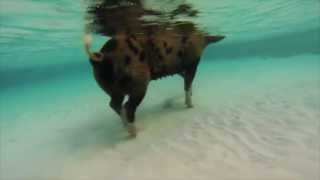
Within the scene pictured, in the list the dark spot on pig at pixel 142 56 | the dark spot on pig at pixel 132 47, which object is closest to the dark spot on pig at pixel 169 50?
the dark spot on pig at pixel 142 56

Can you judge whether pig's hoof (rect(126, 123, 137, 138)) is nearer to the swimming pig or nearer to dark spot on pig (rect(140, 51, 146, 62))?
the swimming pig

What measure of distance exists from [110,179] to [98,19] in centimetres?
414

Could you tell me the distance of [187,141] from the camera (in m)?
6.96

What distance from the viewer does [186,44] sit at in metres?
8.11

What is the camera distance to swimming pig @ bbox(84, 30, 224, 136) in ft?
22.0

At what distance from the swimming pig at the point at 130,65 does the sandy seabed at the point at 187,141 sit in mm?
777

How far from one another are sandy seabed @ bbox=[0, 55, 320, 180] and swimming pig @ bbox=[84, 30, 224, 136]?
777 mm

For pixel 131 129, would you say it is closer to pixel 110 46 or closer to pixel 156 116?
pixel 156 116

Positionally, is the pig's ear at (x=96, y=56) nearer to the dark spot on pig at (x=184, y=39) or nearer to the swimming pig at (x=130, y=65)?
the swimming pig at (x=130, y=65)

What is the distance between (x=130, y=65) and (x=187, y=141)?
158cm

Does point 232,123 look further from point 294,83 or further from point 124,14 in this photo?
point 294,83

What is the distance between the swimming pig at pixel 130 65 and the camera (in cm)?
672

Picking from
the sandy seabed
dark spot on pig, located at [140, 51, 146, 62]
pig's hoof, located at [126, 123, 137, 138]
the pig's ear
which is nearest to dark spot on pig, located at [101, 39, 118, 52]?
the pig's ear

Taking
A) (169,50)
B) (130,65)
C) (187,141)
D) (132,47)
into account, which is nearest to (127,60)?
(130,65)
